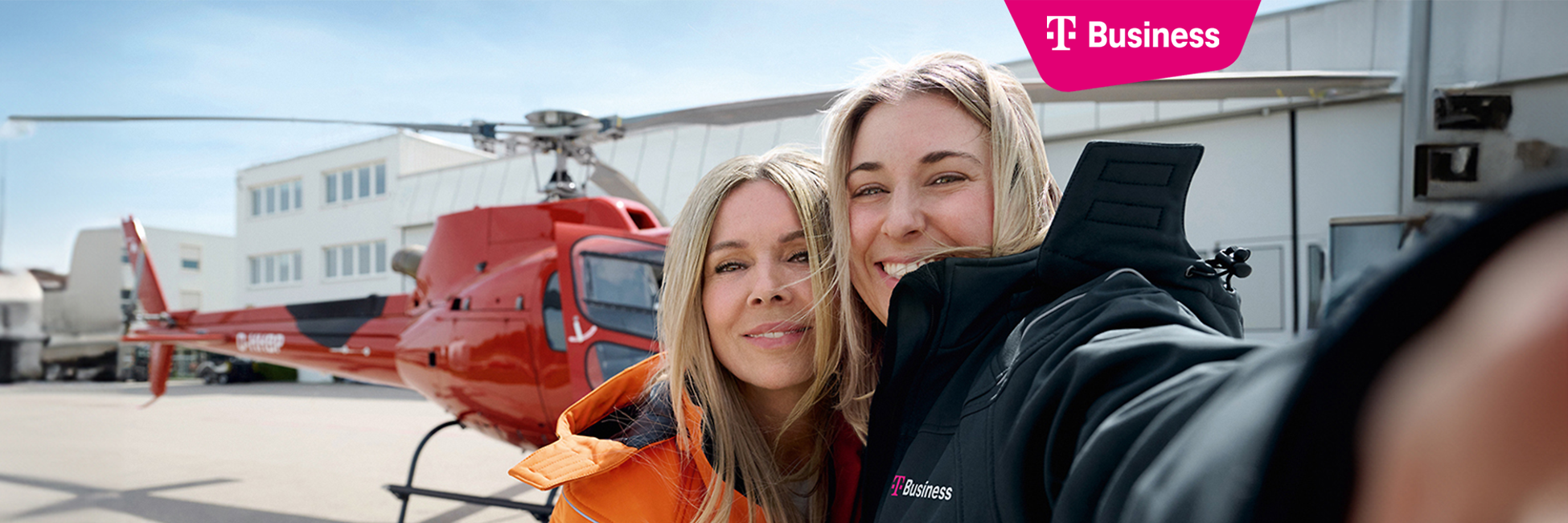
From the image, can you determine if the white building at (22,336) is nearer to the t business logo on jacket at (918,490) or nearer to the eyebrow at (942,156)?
the eyebrow at (942,156)

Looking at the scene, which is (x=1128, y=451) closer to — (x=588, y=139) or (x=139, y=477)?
(x=588, y=139)

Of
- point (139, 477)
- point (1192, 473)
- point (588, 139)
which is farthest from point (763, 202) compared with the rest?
point (139, 477)

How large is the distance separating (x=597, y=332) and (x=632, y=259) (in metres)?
0.44

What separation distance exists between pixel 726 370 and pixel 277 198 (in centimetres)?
2346

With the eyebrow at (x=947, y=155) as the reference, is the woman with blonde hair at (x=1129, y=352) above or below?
below

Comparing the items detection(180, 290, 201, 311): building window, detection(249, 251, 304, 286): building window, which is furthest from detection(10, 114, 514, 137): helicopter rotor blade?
detection(249, 251, 304, 286): building window

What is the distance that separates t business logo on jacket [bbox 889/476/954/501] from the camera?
920mm

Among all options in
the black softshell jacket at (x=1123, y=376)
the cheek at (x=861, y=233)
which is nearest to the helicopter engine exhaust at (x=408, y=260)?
the cheek at (x=861, y=233)

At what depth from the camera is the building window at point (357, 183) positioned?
1933 cm

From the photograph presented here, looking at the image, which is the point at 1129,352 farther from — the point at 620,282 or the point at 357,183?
the point at 357,183

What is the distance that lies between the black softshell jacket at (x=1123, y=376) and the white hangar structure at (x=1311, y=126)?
4cm

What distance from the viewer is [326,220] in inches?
789

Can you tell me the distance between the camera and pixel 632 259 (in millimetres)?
4461

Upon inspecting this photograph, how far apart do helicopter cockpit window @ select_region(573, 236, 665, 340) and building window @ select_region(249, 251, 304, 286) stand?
762 inches
